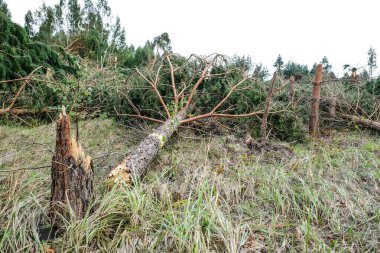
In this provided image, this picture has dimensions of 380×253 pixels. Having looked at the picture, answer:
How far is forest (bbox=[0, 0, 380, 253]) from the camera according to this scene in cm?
162

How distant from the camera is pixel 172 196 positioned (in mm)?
2117

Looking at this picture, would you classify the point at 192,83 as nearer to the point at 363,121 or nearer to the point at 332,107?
the point at 332,107

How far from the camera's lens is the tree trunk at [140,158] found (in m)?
2.26

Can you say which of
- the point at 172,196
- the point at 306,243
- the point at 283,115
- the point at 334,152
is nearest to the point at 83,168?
the point at 172,196

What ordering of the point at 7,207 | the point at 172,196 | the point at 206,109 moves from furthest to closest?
the point at 206,109 → the point at 172,196 → the point at 7,207

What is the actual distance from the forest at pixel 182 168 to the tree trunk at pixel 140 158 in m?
0.02

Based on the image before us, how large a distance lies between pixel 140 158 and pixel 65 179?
988 mm

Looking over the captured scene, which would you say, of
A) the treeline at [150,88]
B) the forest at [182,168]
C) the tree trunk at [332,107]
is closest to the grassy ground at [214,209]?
the forest at [182,168]

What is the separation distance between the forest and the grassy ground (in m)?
0.01

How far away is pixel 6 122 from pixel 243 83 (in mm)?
4567

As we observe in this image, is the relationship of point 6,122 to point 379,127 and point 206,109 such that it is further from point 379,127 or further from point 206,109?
point 379,127

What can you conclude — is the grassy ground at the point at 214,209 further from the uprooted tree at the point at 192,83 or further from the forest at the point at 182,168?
the uprooted tree at the point at 192,83

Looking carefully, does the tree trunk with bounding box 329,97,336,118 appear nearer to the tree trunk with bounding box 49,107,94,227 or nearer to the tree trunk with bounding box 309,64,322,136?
the tree trunk with bounding box 309,64,322,136

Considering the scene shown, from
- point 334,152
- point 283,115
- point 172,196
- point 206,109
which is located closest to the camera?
point 172,196
